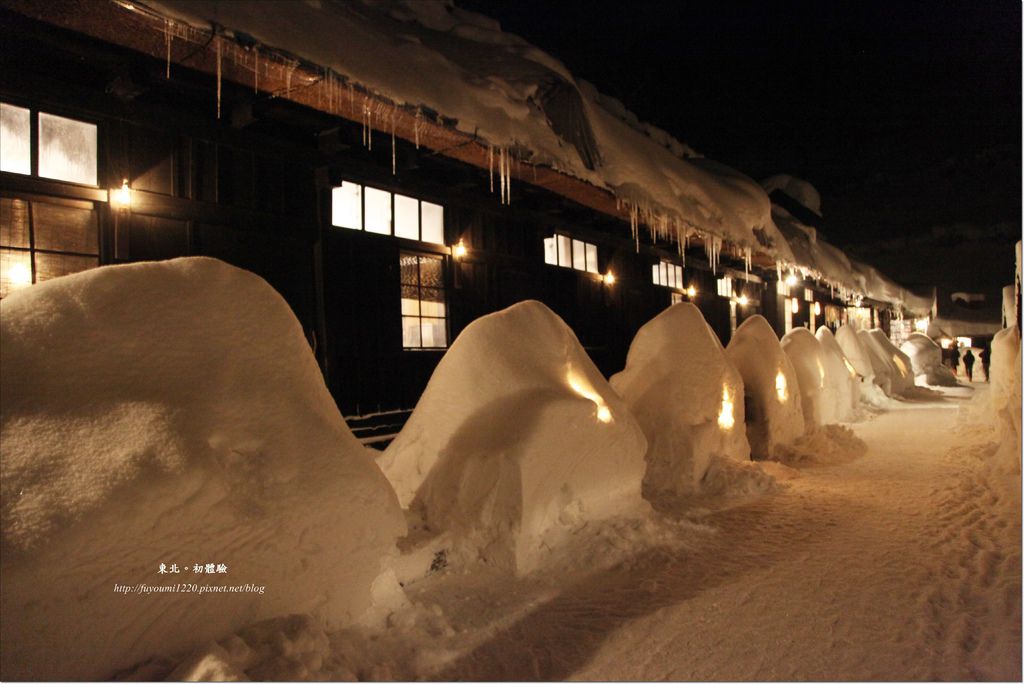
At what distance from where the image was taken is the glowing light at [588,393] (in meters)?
5.09

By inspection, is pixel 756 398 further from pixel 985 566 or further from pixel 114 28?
pixel 114 28

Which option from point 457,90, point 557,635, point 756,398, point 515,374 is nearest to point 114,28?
point 457,90

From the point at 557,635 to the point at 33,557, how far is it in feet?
8.40

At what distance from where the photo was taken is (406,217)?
349 inches

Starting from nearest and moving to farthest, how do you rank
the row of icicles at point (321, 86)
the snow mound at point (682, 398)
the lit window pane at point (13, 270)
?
the row of icicles at point (321, 86)
the lit window pane at point (13, 270)
the snow mound at point (682, 398)

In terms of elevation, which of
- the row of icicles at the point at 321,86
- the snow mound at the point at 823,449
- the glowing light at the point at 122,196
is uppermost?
the row of icicles at the point at 321,86

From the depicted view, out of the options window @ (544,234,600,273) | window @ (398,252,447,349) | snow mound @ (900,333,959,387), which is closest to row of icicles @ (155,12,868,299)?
window @ (398,252,447,349)

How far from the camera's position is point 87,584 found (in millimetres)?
2369

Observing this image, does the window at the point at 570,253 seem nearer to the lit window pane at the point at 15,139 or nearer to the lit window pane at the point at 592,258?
the lit window pane at the point at 592,258

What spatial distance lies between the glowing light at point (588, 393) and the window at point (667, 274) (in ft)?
35.7

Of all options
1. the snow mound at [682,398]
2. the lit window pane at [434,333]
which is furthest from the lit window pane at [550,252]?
the snow mound at [682,398]

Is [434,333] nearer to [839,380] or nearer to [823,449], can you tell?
[823,449]

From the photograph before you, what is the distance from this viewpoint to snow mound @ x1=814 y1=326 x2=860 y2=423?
494 inches

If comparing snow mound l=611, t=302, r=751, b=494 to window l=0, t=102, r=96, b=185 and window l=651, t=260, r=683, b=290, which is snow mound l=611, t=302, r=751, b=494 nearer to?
window l=0, t=102, r=96, b=185
